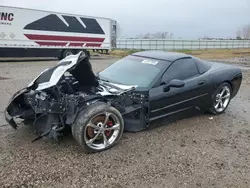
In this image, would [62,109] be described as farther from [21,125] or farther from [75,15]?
[75,15]


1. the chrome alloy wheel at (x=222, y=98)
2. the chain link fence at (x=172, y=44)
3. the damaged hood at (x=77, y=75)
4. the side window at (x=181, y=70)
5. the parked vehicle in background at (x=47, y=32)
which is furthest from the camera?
the chain link fence at (x=172, y=44)

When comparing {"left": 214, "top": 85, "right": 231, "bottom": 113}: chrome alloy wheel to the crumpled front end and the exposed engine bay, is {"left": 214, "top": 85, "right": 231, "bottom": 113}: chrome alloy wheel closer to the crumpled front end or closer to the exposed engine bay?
the exposed engine bay

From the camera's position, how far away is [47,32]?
17.8 m

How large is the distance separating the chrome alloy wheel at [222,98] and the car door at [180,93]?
48cm

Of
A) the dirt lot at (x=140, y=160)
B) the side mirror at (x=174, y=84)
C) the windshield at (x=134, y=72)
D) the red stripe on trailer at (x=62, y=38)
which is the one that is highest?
the red stripe on trailer at (x=62, y=38)

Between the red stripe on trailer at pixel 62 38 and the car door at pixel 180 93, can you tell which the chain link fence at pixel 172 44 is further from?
the car door at pixel 180 93

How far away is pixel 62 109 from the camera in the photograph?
12.0 feet

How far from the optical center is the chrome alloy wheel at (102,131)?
373cm

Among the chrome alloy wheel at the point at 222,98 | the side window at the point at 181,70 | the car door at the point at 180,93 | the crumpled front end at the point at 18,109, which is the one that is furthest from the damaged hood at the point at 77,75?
the chrome alloy wheel at the point at 222,98

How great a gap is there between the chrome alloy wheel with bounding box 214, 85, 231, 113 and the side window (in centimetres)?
86

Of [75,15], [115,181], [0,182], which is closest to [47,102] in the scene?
[0,182]

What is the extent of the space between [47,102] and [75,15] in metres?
16.3

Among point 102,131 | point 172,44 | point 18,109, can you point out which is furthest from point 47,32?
point 172,44

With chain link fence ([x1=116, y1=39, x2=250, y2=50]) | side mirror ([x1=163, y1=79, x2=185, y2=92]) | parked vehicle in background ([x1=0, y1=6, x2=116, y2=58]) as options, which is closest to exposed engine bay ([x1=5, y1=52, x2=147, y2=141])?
side mirror ([x1=163, y1=79, x2=185, y2=92])
